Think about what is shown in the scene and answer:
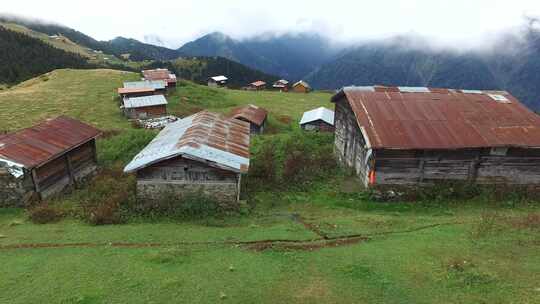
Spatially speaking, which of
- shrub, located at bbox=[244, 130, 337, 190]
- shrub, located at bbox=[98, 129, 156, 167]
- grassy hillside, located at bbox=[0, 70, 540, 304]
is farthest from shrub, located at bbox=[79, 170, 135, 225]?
shrub, located at bbox=[244, 130, 337, 190]

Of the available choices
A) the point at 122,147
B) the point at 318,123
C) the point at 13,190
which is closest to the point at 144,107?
the point at 122,147

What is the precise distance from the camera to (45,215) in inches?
581

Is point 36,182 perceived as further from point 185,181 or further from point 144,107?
point 144,107

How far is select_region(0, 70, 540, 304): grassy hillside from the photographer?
8656mm

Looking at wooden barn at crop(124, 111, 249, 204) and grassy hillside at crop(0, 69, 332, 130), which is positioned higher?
wooden barn at crop(124, 111, 249, 204)

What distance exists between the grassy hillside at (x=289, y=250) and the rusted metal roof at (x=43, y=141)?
7.16 feet

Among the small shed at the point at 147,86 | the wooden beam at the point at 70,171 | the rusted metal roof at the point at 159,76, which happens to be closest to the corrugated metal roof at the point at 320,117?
the small shed at the point at 147,86

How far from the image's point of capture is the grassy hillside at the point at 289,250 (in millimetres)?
8656

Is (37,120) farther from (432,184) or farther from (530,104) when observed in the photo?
(530,104)

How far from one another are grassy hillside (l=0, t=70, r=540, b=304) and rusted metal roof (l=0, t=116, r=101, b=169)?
218 centimetres

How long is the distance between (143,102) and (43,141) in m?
24.7

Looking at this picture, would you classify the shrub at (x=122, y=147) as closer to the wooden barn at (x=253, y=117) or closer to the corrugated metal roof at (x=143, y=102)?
the wooden barn at (x=253, y=117)

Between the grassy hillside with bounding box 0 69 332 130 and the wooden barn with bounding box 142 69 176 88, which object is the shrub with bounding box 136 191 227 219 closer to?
the grassy hillside with bounding box 0 69 332 130

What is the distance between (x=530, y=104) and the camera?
5133 inches
